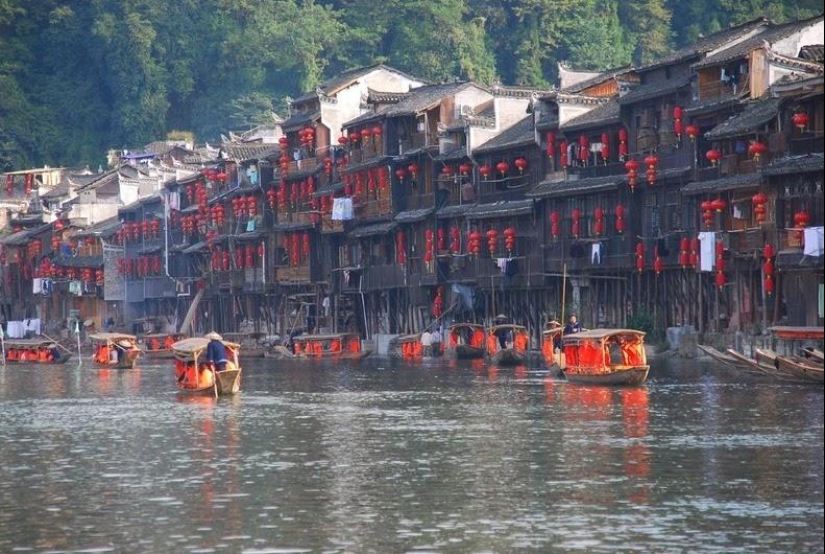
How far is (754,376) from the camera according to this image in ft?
188

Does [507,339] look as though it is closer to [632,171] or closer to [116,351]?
[632,171]

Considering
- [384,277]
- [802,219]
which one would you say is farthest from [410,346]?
[802,219]

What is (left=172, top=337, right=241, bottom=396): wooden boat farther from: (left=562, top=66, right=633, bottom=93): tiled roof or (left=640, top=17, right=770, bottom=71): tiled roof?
(left=562, top=66, right=633, bottom=93): tiled roof

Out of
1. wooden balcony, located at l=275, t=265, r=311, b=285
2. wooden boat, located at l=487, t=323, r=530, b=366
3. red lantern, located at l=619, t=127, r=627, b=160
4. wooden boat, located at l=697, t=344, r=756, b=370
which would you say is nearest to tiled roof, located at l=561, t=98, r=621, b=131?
red lantern, located at l=619, t=127, r=627, b=160

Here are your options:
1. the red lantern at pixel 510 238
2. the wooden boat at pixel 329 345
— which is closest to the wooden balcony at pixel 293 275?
the wooden boat at pixel 329 345

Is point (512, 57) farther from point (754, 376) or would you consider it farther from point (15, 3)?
point (754, 376)

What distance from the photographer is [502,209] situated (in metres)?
82.6

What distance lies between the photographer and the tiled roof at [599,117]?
76.0 metres

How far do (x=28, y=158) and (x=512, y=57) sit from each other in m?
51.2

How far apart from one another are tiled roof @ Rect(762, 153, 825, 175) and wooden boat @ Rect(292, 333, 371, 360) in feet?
113

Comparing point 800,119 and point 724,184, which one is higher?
point 800,119

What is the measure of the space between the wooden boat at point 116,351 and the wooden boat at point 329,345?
31.8ft

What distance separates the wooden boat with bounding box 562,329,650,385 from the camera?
56.6 metres

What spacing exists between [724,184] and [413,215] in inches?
1125
